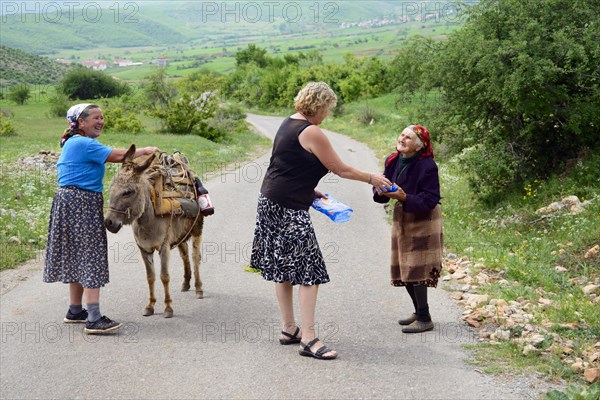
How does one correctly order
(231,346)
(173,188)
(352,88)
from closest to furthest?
1. (231,346)
2. (173,188)
3. (352,88)

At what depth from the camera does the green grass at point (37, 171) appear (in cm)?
1165

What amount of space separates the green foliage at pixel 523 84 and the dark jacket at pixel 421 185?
561cm

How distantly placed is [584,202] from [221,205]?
7.85 metres

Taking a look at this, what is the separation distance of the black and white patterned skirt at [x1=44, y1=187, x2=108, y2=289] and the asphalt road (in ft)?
2.16

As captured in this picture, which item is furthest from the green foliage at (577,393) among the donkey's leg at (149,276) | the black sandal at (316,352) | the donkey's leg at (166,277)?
the donkey's leg at (149,276)

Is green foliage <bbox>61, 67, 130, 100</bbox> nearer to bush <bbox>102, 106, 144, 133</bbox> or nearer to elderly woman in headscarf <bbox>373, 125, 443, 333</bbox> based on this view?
bush <bbox>102, 106, 144, 133</bbox>

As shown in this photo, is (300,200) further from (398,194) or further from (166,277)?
(166,277)

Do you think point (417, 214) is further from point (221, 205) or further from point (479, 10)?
point (221, 205)

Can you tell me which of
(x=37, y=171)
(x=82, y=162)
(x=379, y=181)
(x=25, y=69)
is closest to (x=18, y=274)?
(x=82, y=162)

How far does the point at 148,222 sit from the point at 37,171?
40.1 feet

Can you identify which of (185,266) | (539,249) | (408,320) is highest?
(185,266)

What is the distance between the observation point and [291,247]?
20.9 feet

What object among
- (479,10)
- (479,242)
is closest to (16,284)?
(479,242)

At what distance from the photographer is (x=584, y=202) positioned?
1113cm
